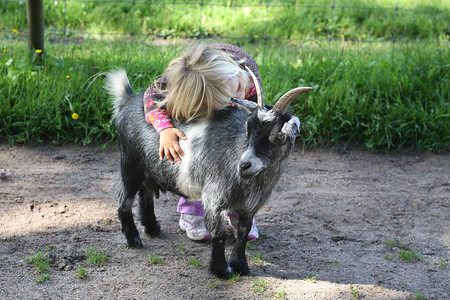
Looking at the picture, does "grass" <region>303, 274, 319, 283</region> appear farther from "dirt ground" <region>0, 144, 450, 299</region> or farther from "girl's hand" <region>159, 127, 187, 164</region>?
"girl's hand" <region>159, 127, 187, 164</region>

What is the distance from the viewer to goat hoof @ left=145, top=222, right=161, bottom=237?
3312 millimetres

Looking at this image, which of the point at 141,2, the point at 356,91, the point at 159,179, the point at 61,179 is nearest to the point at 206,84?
the point at 159,179

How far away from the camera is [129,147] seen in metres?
3.03

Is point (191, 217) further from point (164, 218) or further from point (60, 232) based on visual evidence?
point (60, 232)

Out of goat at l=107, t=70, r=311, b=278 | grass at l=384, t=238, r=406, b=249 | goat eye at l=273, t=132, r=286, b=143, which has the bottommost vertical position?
grass at l=384, t=238, r=406, b=249

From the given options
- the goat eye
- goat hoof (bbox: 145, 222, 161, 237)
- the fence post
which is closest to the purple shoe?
goat hoof (bbox: 145, 222, 161, 237)

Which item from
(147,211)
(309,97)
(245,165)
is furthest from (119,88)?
(309,97)

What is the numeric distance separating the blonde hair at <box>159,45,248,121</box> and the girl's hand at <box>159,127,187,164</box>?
10 centimetres

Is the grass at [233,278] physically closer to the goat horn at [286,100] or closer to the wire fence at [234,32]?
the goat horn at [286,100]

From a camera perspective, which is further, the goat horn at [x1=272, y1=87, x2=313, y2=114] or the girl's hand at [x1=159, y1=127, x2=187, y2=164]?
the girl's hand at [x1=159, y1=127, x2=187, y2=164]

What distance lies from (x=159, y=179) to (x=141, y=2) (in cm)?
427

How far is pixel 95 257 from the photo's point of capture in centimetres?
298

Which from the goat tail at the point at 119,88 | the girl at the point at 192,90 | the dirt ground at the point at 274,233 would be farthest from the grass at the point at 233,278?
the goat tail at the point at 119,88

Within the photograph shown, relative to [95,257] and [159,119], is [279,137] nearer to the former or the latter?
[159,119]
